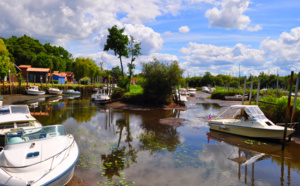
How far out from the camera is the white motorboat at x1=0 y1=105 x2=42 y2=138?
10.9m

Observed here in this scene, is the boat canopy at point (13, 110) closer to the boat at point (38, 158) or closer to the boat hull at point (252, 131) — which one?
the boat at point (38, 158)

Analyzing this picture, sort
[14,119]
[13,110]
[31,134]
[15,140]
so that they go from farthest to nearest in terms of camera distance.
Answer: [13,110]
[14,119]
[31,134]
[15,140]

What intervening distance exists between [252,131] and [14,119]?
1493 cm

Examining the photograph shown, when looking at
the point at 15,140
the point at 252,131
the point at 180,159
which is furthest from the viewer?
the point at 252,131

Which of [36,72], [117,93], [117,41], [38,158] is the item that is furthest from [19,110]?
[36,72]

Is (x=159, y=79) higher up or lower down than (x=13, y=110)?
higher up

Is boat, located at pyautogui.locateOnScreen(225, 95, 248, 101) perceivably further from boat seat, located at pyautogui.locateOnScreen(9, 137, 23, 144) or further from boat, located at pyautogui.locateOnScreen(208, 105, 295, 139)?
boat seat, located at pyautogui.locateOnScreen(9, 137, 23, 144)

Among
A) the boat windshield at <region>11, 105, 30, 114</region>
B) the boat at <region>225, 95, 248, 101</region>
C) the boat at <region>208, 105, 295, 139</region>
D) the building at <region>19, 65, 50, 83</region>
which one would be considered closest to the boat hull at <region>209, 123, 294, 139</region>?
the boat at <region>208, 105, 295, 139</region>

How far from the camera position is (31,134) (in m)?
8.33

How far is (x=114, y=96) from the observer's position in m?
35.9

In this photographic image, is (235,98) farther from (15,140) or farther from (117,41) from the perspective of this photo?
(15,140)

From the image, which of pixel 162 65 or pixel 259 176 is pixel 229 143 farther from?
pixel 162 65

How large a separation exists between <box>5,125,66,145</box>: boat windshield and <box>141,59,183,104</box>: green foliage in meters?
22.4

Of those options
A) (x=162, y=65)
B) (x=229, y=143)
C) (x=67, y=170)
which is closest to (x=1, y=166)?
(x=67, y=170)
